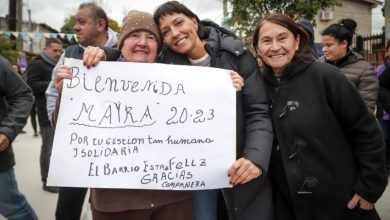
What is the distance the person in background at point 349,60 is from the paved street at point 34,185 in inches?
50.3

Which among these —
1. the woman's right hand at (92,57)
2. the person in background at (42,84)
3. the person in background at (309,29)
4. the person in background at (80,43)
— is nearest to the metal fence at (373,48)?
the person in background at (309,29)

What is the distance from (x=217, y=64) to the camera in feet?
5.97

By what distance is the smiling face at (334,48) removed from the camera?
315cm

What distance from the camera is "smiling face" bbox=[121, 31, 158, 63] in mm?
1752

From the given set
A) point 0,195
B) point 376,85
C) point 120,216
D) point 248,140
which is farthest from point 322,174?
point 0,195

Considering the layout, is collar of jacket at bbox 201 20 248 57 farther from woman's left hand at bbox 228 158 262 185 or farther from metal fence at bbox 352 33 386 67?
metal fence at bbox 352 33 386 67

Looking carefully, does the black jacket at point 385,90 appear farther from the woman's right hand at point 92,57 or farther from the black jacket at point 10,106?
the black jacket at point 10,106

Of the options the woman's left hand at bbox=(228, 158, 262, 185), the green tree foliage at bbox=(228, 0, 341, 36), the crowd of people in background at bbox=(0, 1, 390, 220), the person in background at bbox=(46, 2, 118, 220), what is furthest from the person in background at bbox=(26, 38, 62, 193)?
the green tree foliage at bbox=(228, 0, 341, 36)

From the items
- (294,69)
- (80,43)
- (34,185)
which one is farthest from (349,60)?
(34,185)

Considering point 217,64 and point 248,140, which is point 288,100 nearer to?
point 248,140

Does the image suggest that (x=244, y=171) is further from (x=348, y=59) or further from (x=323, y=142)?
(x=348, y=59)

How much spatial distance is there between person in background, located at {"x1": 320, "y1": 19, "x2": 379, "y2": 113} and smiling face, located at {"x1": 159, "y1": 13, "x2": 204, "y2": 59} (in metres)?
1.74

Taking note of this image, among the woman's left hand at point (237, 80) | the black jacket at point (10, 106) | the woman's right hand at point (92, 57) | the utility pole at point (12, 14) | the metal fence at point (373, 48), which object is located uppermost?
the utility pole at point (12, 14)

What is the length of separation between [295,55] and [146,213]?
1057 millimetres
